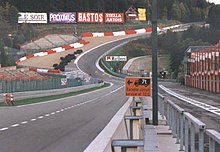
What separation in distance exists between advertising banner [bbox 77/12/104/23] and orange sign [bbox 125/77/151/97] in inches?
6614

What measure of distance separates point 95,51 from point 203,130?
140m

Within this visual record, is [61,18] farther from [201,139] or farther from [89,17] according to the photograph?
[201,139]

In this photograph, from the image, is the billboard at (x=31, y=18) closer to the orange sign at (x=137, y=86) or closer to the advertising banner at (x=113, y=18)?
the advertising banner at (x=113, y=18)

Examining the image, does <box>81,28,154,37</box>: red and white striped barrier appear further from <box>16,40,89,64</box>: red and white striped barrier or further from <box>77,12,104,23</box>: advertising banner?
<box>77,12,104,23</box>: advertising banner

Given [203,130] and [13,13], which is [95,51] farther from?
[203,130]

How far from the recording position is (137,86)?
857 inches

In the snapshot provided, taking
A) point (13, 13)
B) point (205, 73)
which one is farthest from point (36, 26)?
point (205, 73)

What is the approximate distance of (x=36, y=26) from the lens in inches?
7303

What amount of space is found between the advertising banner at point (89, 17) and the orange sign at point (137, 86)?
551ft

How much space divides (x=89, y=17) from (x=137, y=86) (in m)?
171

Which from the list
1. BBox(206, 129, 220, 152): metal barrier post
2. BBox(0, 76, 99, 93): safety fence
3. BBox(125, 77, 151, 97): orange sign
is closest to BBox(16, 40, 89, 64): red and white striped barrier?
BBox(0, 76, 99, 93): safety fence

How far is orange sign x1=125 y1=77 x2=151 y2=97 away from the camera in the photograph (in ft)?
70.2

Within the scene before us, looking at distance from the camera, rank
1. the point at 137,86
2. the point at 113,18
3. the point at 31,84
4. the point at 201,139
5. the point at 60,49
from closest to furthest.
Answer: the point at 201,139
the point at 137,86
the point at 31,84
the point at 60,49
the point at 113,18

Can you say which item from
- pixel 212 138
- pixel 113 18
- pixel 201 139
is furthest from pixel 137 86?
pixel 113 18
